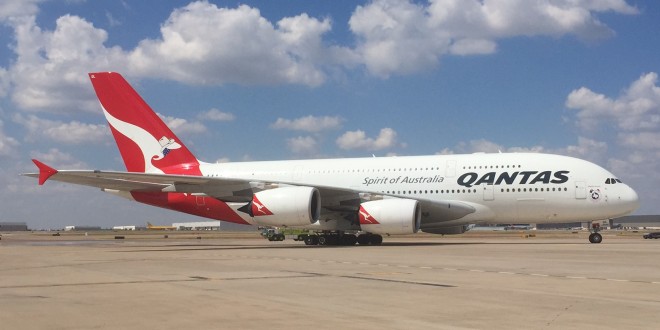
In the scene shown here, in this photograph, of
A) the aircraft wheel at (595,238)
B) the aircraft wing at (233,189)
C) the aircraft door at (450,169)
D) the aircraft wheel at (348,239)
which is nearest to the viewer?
the aircraft wing at (233,189)

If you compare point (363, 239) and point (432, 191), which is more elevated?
point (432, 191)

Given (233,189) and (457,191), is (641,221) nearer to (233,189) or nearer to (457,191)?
(457,191)

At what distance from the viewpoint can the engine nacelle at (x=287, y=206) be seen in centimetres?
3041

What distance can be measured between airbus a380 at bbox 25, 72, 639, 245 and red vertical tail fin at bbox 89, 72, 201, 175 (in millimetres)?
284

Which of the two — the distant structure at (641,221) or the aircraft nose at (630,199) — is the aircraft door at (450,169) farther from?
the distant structure at (641,221)

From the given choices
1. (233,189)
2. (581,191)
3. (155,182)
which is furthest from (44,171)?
(581,191)

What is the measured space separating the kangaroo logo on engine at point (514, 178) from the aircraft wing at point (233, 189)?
45.8 inches

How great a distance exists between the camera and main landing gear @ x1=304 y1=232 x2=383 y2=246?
34375 millimetres

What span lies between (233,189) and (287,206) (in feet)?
10.4

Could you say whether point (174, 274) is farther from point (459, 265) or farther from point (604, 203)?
point (604, 203)

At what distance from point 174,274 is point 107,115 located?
24317 mm

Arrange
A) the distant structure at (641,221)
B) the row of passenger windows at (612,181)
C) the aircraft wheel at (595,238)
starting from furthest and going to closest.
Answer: the distant structure at (641,221), the aircraft wheel at (595,238), the row of passenger windows at (612,181)

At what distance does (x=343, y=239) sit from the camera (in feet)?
113

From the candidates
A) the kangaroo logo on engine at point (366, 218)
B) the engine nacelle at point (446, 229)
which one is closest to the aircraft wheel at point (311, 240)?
the kangaroo logo on engine at point (366, 218)
